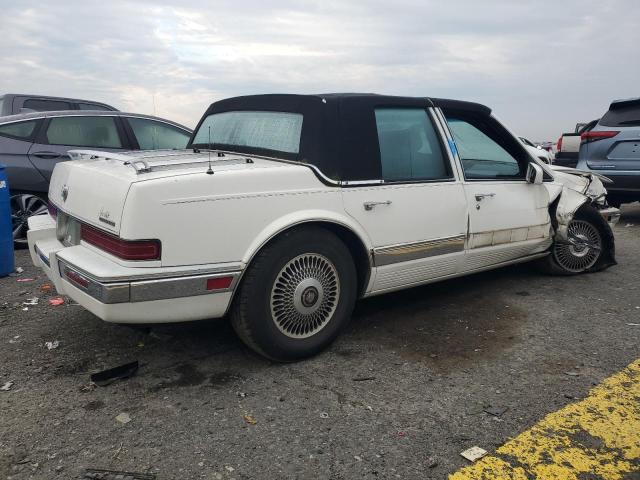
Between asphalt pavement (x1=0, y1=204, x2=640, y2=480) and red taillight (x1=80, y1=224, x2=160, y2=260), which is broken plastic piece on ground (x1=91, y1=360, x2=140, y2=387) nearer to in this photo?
asphalt pavement (x1=0, y1=204, x2=640, y2=480)

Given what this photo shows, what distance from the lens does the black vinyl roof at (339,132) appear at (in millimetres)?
3268

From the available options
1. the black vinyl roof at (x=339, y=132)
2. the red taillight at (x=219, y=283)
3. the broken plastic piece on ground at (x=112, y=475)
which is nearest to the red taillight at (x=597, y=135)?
the black vinyl roof at (x=339, y=132)

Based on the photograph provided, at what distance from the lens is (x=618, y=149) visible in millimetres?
7359

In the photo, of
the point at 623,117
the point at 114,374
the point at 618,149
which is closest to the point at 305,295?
the point at 114,374

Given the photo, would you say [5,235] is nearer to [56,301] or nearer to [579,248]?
[56,301]

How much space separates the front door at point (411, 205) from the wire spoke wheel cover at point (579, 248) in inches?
60.9

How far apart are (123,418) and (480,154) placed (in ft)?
10.1

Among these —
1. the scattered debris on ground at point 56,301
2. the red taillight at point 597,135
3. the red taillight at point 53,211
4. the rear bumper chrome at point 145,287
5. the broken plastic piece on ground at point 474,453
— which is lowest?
the scattered debris on ground at point 56,301

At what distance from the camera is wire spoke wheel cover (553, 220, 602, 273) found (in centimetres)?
496

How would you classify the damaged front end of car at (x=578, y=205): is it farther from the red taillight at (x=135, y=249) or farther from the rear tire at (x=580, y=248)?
the red taillight at (x=135, y=249)

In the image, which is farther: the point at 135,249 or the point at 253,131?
the point at 253,131

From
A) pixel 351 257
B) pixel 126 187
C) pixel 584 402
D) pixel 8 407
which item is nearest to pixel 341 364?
pixel 351 257

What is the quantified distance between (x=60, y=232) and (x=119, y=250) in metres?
0.98

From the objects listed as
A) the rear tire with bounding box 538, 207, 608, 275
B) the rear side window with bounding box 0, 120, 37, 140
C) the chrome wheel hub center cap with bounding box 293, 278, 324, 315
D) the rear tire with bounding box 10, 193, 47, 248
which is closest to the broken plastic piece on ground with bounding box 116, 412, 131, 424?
the chrome wheel hub center cap with bounding box 293, 278, 324, 315
